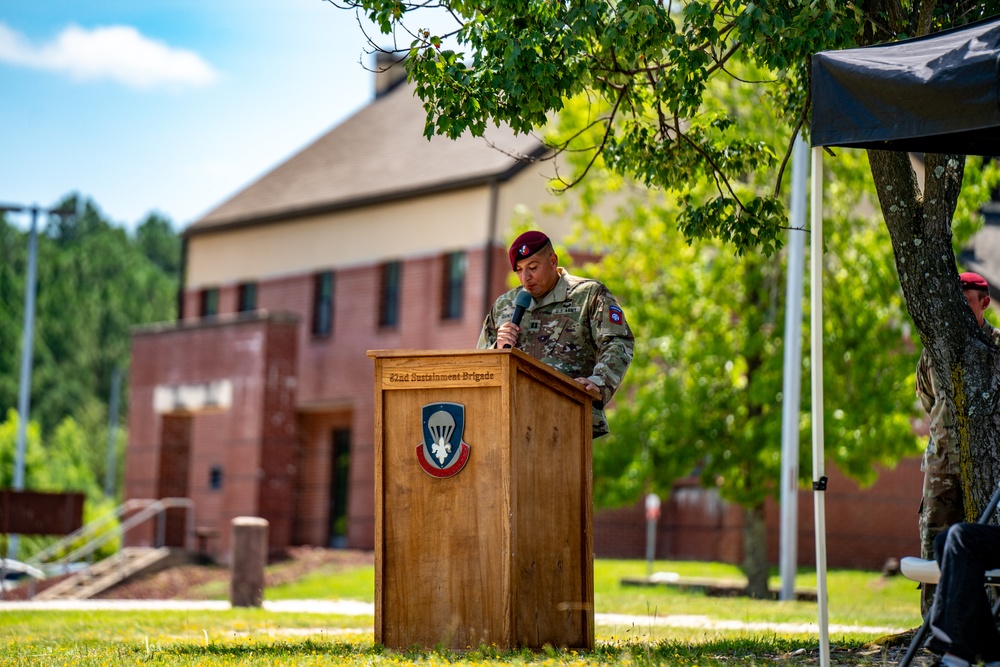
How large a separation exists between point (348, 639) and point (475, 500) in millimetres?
A: 2548

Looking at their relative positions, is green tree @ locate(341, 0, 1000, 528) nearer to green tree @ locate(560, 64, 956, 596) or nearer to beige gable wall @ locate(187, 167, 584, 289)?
green tree @ locate(560, 64, 956, 596)

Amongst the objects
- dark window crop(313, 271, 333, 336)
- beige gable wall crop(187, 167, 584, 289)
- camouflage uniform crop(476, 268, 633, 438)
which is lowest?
camouflage uniform crop(476, 268, 633, 438)

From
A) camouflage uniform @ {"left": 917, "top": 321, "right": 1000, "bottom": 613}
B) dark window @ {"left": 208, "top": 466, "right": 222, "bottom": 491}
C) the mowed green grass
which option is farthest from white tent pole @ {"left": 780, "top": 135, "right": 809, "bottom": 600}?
dark window @ {"left": 208, "top": 466, "right": 222, "bottom": 491}

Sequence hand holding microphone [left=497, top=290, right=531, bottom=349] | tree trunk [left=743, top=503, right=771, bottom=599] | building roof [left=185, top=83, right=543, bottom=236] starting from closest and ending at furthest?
hand holding microphone [left=497, top=290, right=531, bottom=349] → tree trunk [left=743, top=503, right=771, bottom=599] → building roof [left=185, top=83, right=543, bottom=236]

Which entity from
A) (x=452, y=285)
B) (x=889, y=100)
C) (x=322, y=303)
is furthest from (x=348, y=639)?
(x=322, y=303)

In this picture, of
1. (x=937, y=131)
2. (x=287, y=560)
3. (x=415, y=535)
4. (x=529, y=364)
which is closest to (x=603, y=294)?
(x=529, y=364)

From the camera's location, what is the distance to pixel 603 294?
796 cm

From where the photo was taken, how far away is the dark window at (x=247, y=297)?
38.7m

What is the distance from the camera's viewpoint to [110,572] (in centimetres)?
2781

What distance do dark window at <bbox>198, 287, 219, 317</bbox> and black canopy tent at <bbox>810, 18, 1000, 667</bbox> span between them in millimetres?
34274

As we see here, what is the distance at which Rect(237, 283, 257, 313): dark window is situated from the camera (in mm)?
38688

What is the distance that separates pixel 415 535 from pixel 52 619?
841cm

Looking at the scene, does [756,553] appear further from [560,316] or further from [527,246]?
[527,246]

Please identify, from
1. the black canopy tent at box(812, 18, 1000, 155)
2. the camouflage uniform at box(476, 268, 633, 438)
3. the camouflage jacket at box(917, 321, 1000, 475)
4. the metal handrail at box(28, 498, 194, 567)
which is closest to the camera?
the black canopy tent at box(812, 18, 1000, 155)
